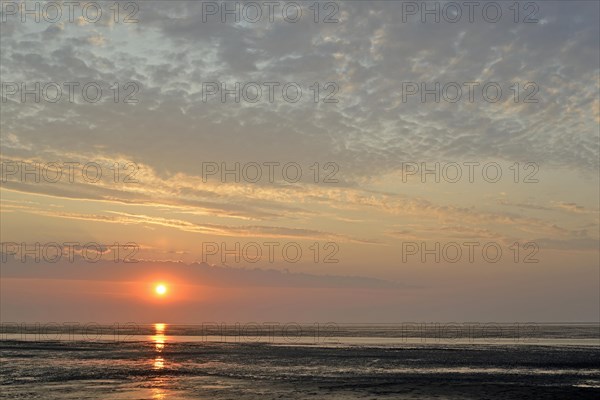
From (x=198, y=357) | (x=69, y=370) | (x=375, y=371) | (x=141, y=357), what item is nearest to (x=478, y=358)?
(x=375, y=371)

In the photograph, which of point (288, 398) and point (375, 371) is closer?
point (288, 398)

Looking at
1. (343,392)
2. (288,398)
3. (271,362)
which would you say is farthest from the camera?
(271,362)

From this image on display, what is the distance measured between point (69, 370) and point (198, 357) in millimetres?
17011

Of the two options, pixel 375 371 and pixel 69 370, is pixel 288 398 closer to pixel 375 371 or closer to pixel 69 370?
pixel 375 371

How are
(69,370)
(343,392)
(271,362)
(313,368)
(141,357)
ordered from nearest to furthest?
(343,392)
(69,370)
(313,368)
(271,362)
(141,357)

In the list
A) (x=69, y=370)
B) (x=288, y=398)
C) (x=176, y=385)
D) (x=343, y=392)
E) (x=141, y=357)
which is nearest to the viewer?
(x=288, y=398)

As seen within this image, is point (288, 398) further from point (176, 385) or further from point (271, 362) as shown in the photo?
point (271, 362)

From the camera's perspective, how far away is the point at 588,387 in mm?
37906

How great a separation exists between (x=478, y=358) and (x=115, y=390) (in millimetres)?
38047

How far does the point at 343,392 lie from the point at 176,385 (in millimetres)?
10516

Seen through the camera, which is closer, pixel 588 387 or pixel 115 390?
pixel 115 390

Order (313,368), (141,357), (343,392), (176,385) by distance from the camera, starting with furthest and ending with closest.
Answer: (141,357) < (313,368) < (176,385) < (343,392)

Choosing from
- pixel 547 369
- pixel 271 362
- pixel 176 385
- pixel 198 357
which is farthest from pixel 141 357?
pixel 547 369

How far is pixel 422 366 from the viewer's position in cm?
5134
